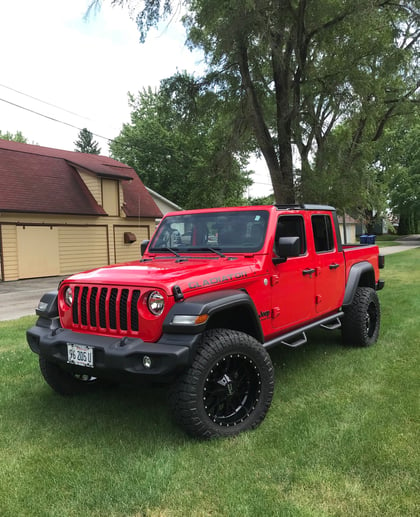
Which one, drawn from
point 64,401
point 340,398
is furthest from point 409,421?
point 64,401

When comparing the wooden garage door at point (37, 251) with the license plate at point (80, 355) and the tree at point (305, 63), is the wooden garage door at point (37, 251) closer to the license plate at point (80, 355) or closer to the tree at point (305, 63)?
the tree at point (305, 63)

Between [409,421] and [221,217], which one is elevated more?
[221,217]

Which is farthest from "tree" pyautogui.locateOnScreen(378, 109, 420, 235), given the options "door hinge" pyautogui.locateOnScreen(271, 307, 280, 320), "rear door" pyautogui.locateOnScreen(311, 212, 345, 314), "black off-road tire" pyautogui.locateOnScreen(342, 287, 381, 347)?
"door hinge" pyautogui.locateOnScreen(271, 307, 280, 320)

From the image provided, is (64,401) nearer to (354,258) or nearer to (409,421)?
(409,421)

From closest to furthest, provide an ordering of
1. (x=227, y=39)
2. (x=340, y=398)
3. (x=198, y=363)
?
(x=198, y=363) < (x=340, y=398) < (x=227, y=39)

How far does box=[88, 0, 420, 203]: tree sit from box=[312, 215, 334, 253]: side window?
8.07 meters

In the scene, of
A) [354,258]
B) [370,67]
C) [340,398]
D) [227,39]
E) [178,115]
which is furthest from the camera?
[178,115]

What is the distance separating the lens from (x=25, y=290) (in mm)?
13633

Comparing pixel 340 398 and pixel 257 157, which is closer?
pixel 340 398

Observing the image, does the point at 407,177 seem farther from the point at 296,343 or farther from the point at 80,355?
the point at 80,355

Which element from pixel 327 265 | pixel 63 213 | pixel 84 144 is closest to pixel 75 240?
pixel 63 213

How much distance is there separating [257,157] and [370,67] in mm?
5963

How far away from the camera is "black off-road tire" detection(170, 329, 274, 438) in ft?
10.6

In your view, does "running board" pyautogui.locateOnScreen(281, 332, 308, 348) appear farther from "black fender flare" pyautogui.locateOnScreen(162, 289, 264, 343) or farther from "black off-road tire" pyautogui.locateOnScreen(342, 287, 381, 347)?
"black off-road tire" pyautogui.locateOnScreen(342, 287, 381, 347)
